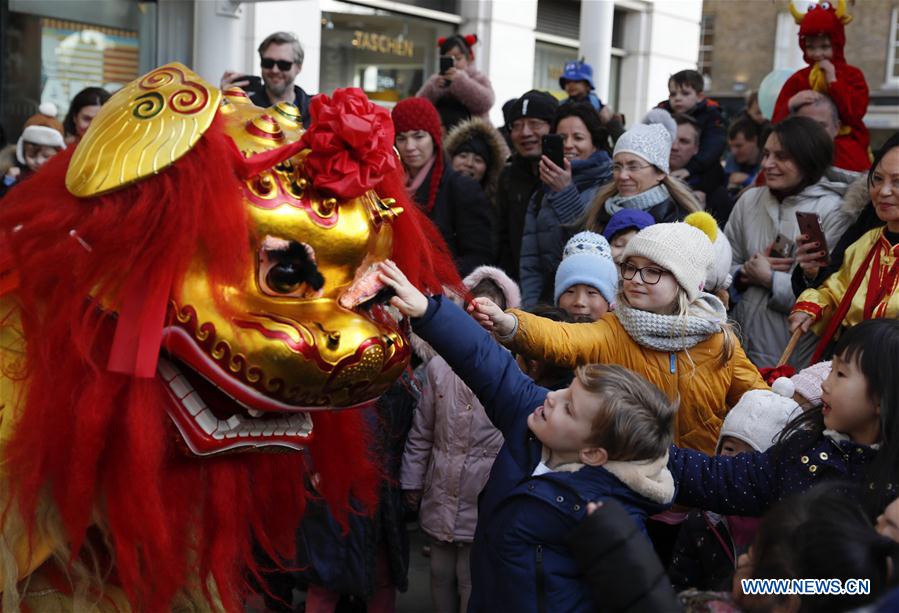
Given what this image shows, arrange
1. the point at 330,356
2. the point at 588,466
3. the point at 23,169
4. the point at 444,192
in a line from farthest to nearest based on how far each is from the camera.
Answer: the point at 23,169
the point at 444,192
the point at 588,466
the point at 330,356

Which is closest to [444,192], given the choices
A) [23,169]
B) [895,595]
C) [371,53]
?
[23,169]

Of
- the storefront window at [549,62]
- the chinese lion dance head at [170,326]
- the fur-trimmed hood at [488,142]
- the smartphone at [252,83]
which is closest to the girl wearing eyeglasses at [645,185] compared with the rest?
the fur-trimmed hood at [488,142]

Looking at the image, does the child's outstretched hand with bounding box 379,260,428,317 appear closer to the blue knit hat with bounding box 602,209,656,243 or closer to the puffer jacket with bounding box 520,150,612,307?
the blue knit hat with bounding box 602,209,656,243

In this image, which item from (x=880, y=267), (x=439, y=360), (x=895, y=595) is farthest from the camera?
(x=439, y=360)

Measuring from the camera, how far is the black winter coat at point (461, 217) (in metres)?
5.21

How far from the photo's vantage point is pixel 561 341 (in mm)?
3189

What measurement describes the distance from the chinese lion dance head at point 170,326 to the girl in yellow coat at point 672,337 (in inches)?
47.9

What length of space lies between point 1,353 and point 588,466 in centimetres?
127

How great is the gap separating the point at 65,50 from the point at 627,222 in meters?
6.51

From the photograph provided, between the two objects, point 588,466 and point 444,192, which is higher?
point 444,192

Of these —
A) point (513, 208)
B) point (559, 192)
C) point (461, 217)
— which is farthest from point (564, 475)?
point (513, 208)

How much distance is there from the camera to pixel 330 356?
199 centimetres

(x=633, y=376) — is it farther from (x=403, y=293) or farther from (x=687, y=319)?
(x=687, y=319)

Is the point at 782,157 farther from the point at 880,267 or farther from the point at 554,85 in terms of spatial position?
the point at 554,85
